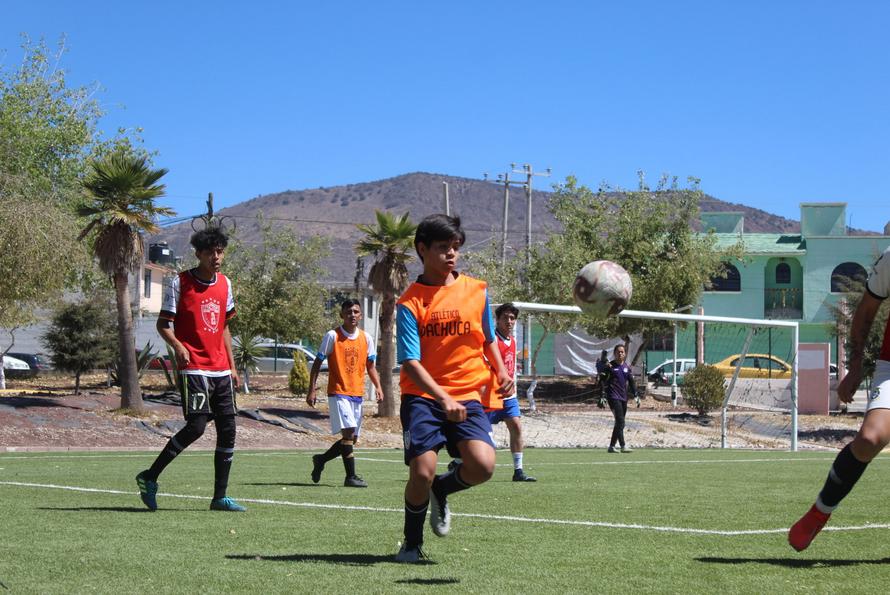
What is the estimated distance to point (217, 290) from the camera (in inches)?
360

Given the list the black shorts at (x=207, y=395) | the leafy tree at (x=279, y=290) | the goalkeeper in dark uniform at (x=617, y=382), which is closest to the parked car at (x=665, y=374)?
the leafy tree at (x=279, y=290)

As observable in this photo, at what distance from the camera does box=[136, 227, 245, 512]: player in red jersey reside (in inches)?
350

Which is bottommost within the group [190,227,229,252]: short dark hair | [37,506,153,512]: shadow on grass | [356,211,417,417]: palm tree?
[37,506,153,512]: shadow on grass

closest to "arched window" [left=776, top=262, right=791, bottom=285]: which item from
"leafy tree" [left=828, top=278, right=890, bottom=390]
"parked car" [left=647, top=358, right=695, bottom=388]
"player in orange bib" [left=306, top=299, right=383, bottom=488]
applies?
"parked car" [left=647, top=358, right=695, bottom=388]

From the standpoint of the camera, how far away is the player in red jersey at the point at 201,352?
8898 mm

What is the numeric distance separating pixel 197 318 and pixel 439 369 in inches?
130

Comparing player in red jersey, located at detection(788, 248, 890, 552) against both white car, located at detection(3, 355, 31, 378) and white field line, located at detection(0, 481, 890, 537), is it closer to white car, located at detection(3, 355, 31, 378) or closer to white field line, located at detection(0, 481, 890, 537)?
white field line, located at detection(0, 481, 890, 537)

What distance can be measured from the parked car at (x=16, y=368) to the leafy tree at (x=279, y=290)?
410 inches

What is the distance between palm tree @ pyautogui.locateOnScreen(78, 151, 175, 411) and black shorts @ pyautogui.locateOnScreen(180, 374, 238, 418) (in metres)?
16.6

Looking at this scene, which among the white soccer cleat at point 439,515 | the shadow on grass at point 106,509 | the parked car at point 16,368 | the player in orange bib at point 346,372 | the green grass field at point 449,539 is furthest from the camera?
the parked car at point 16,368

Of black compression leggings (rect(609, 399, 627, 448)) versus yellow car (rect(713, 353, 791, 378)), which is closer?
black compression leggings (rect(609, 399, 627, 448))

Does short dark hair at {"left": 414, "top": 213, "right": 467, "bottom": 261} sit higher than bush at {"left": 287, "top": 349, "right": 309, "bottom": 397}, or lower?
higher

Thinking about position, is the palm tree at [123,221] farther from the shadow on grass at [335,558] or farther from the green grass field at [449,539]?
the shadow on grass at [335,558]

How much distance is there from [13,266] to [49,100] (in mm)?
13696
